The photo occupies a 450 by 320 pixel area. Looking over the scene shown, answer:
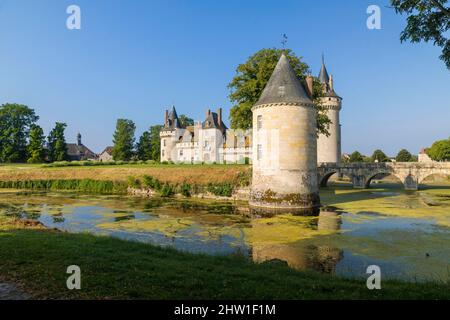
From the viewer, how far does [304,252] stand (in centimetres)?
1143

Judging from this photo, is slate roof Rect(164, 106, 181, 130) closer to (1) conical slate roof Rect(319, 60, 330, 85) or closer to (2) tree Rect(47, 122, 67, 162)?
(2) tree Rect(47, 122, 67, 162)

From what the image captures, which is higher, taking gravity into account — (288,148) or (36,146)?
(36,146)

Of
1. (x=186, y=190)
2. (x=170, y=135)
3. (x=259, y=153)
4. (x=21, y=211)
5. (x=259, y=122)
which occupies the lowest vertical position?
(x=21, y=211)

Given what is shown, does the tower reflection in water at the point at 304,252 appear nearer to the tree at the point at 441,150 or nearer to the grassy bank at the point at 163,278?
the grassy bank at the point at 163,278

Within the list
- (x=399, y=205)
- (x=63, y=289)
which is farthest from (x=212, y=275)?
(x=399, y=205)

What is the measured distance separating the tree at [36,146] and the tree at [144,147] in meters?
16.3

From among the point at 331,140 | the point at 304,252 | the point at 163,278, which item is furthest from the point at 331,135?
the point at 163,278

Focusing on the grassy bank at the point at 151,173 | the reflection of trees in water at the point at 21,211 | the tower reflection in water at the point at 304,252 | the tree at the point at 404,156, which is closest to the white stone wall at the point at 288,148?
the tower reflection in water at the point at 304,252

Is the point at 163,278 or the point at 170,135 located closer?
the point at 163,278

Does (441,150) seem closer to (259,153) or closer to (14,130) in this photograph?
(259,153)

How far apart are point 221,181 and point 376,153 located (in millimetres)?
56220

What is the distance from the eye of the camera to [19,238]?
9.23 m

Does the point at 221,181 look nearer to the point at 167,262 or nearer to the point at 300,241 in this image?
the point at 300,241

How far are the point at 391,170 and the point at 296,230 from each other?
26758 mm
